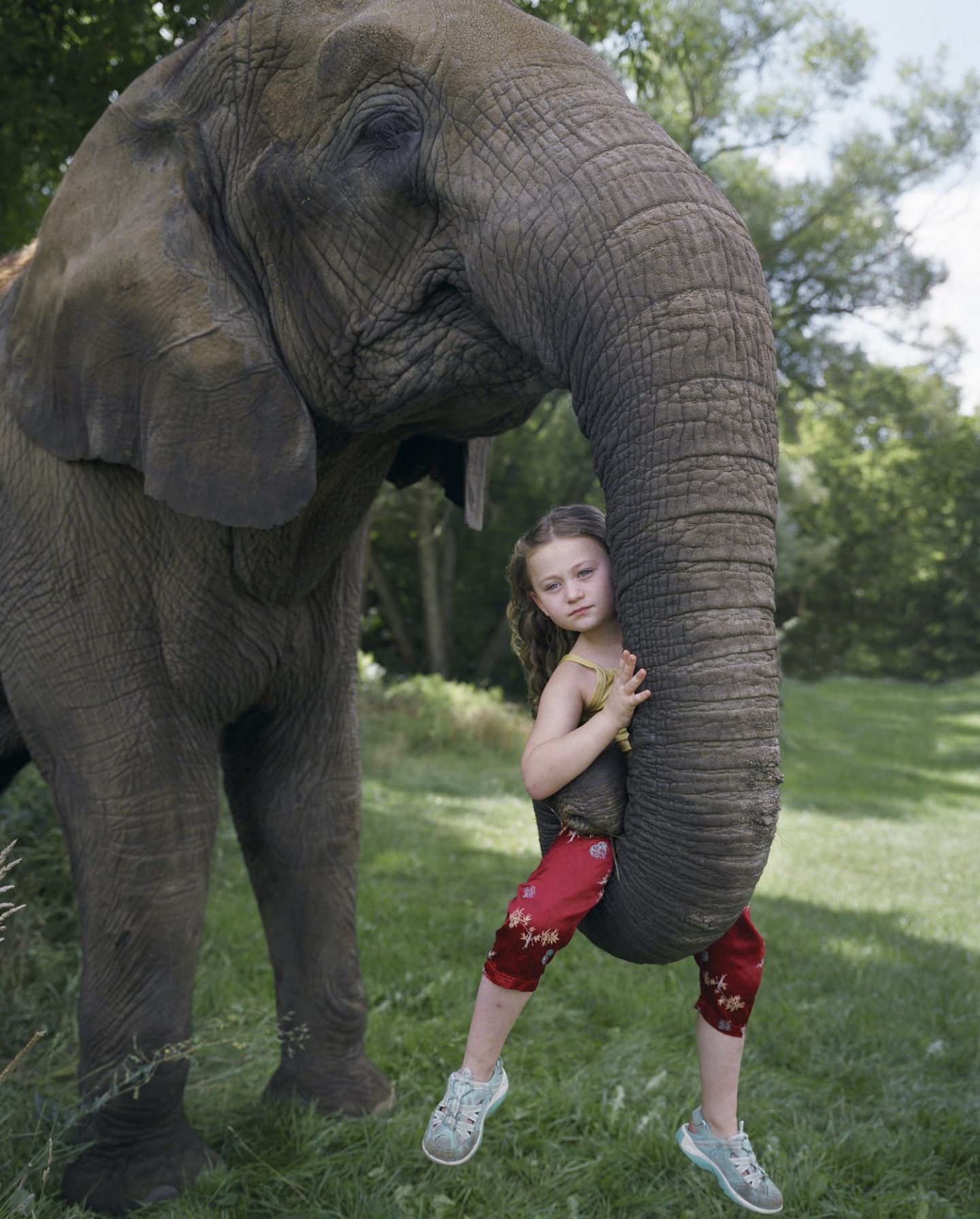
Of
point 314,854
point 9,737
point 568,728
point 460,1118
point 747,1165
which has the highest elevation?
point 568,728

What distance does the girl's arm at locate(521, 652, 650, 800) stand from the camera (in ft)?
7.46

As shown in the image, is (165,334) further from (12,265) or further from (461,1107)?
(461,1107)

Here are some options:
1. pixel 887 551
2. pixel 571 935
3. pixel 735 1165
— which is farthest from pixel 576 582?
pixel 887 551

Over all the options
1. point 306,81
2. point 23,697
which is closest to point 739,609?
point 306,81

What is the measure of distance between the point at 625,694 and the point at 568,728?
10.5 inches

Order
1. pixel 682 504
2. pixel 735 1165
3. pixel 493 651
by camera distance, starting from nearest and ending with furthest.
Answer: pixel 682 504 → pixel 735 1165 → pixel 493 651

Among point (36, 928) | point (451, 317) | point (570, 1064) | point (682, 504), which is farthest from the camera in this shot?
point (36, 928)

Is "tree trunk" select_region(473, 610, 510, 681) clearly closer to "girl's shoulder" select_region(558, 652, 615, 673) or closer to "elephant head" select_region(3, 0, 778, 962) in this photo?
"elephant head" select_region(3, 0, 778, 962)

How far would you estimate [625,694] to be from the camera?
2.26 m

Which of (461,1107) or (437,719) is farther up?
(461,1107)

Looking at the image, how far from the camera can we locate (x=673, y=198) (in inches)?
91.4

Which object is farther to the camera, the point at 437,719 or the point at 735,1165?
the point at 437,719

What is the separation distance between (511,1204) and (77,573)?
2149 mm

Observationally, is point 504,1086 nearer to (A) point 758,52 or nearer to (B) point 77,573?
(B) point 77,573
